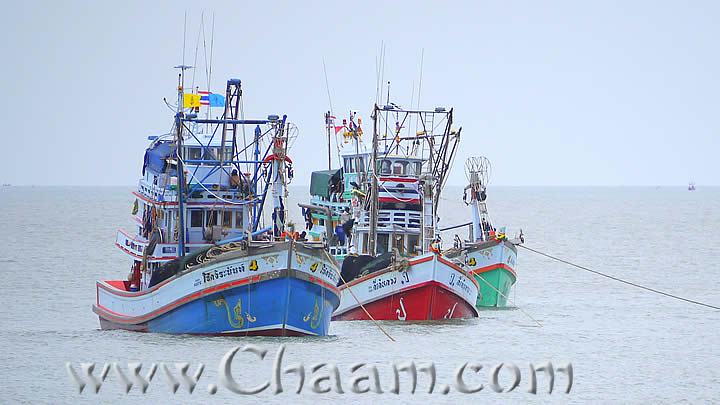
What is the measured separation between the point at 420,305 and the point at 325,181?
15.0 meters

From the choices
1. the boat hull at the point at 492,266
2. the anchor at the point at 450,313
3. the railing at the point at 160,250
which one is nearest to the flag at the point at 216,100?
the railing at the point at 160,250

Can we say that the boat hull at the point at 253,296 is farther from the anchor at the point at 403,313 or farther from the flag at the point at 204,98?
the flag at the point at 204,98

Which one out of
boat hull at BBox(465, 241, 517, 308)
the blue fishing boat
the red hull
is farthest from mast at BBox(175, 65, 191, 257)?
boat hull at BBox(465, 241, 517, 308)

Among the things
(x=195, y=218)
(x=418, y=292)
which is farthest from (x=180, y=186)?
(x=418, y=292)

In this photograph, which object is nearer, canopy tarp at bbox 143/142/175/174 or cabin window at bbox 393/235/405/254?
canopy tarp at bbox 143/142/175/174

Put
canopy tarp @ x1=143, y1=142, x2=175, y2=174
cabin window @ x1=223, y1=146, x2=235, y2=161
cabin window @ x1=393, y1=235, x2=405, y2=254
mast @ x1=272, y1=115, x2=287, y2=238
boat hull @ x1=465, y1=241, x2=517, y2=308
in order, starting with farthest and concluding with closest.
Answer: boat hull @ x1=465, y1=241, x2=517, y2=308 < cabin window @ x1=393, y1=235, x2=405, y2=254 < cabin window @ x1=223, y1=146, x2=235, y2=161 < canopy tarp @ x1=143, y1=142, x2=175, y2=174 < mast @ x1=272, y1=115, x2=287, y2=238

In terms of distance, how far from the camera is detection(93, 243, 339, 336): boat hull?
35719 mm

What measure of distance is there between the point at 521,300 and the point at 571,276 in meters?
→ 15.2

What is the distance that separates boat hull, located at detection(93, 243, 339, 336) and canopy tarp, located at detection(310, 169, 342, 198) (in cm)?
1883

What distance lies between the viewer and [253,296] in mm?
36094

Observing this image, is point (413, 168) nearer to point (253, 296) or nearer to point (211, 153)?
point (211, 153)

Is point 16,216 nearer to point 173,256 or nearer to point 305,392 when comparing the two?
point 173,256

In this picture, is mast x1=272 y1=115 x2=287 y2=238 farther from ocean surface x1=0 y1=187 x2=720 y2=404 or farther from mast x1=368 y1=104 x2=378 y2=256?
mast x1=368 y1=104 x2=378 y2=256

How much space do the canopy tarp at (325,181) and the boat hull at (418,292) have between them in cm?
1213
